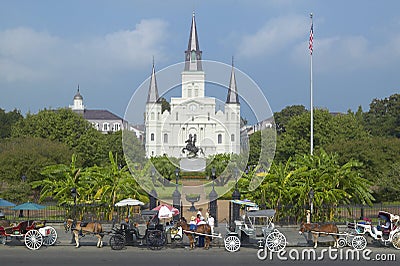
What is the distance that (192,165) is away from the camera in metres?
60.2

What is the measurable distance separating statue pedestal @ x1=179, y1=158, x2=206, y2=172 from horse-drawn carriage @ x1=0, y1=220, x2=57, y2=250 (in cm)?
3832

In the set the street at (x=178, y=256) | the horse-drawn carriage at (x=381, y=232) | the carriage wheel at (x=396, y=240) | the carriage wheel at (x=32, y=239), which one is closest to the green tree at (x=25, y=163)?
the carriage wheel at (x=32, y=239)

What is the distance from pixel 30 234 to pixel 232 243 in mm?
6253

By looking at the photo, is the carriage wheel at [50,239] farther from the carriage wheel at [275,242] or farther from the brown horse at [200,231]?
the carriage wheel at [275,242]

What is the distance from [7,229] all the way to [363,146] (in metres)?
28.5

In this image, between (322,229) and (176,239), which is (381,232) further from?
(176,239)

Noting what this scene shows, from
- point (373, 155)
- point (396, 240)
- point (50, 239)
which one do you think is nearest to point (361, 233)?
point (396, 240)

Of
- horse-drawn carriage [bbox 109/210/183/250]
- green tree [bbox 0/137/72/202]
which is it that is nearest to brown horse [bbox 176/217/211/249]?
horse-drawn carriage [bbox 109/210/183/250]

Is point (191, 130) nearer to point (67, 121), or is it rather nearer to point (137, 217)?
point (67, 121)

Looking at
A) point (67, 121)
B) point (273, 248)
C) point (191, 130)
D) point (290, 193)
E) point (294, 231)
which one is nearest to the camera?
point (273, 248)

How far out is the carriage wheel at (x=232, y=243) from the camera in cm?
1772

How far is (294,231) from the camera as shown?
2269 centimetres

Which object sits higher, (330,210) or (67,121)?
(67,121)

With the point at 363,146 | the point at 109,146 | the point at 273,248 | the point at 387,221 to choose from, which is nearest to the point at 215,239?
the point at 273,248
